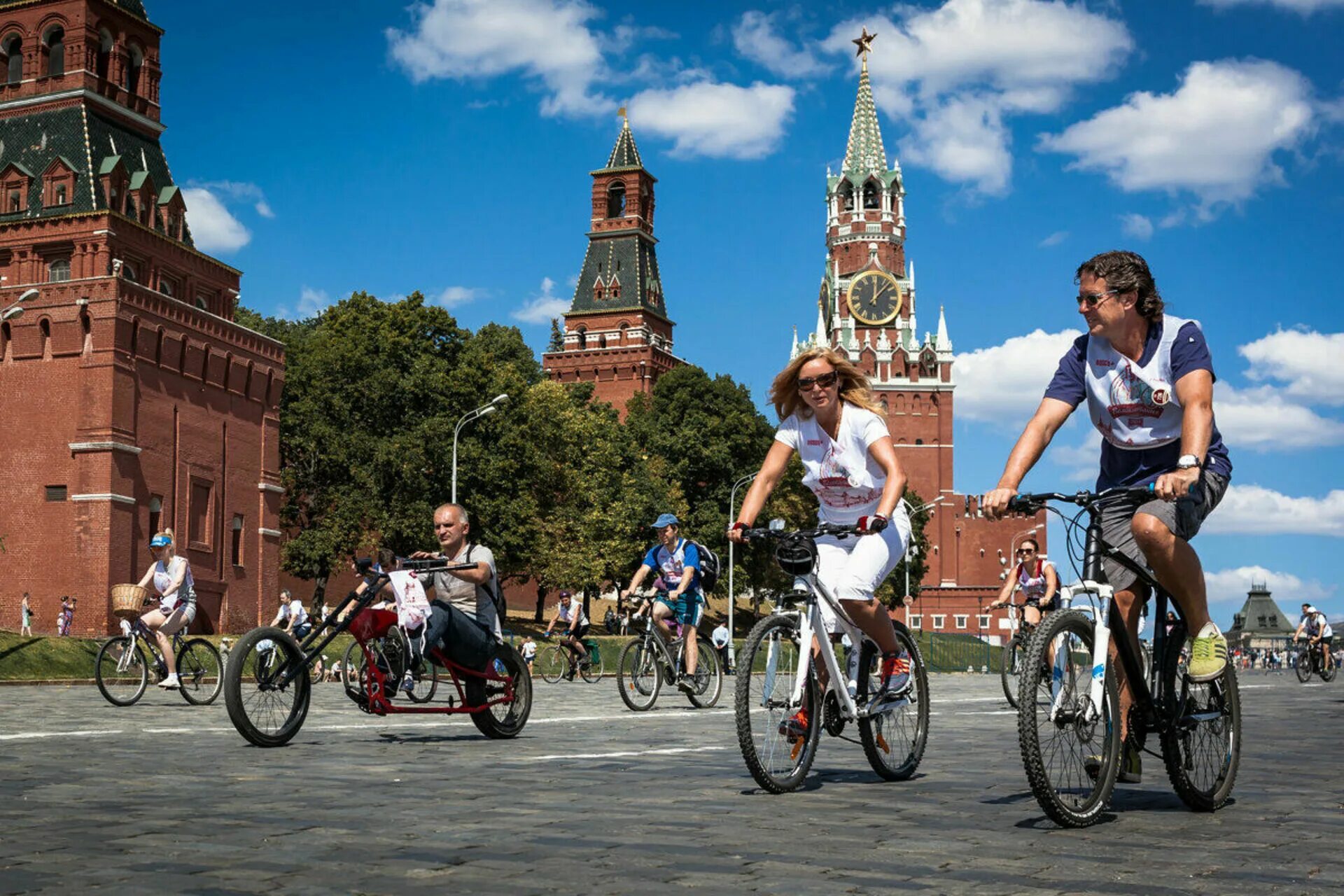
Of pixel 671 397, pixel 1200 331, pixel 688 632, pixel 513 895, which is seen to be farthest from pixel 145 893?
pixel 671 397

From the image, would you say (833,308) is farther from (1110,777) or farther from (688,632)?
(1110,777)

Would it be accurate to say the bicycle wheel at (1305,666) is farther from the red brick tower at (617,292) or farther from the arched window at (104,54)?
the red brick tower at (617,292)

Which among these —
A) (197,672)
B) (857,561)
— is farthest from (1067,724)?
(197,672)

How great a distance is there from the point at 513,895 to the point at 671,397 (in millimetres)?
75976

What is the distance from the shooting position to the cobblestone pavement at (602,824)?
472cm

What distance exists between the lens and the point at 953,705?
17.3m

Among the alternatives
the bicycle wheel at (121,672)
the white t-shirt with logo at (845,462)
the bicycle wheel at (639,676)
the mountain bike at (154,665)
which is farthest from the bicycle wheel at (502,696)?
the bicycle wheel at (121,672)

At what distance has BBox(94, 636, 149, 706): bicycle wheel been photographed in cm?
1616

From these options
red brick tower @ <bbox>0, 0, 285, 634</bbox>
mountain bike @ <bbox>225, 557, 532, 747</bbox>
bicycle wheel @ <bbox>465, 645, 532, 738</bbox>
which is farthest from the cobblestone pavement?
red brick tower @ <bbox>0, 0, 285, 634</bbox>

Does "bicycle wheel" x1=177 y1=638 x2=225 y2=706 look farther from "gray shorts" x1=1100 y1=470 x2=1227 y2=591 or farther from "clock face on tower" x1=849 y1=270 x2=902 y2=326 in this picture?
"clock face on tower" x1=849 y1=270 x2=902 y2=326

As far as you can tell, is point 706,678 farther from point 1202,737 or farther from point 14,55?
point 14,55

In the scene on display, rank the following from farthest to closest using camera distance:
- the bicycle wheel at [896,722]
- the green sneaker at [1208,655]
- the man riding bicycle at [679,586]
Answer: the man riding bicycle at [679,586] < the bicycle wheel at [896,722] < the green sneaker at [1208,655]

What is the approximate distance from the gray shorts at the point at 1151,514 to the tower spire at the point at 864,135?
5289 inches

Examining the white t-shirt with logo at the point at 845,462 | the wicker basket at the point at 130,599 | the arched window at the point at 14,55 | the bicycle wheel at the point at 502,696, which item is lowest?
the bicycle wheel at the point at 502,696
